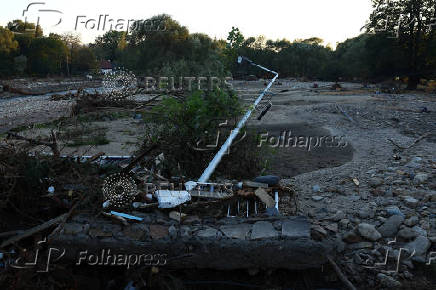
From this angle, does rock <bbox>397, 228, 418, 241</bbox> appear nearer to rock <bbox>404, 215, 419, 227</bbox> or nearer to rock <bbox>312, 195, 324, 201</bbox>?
rock <bbox>404, 215, 419, 227</bbox>

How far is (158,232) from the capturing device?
10.1ft

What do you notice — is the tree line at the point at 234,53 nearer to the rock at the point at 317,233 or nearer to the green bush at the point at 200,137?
the green bush at the point at 200,137

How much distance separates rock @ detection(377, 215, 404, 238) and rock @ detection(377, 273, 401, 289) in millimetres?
556

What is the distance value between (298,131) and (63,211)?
7.52 meters

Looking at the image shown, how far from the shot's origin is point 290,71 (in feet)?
150

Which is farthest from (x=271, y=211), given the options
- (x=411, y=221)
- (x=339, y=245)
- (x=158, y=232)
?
(x=411, y=221)

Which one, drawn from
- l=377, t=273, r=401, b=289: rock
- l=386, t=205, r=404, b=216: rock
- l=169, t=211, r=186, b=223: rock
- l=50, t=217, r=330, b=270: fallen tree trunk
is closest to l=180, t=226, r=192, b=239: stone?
l=50, t=217, r=330, b=270: fallen tree trunk

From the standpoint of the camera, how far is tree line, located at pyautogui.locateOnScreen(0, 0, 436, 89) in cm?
2519

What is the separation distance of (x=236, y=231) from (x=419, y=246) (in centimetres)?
168

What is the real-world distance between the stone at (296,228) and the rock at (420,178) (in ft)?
7.68

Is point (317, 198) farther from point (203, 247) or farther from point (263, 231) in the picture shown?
point (203, 247)

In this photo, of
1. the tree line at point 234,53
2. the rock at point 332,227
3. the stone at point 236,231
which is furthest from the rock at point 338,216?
the tree line at point 234,53

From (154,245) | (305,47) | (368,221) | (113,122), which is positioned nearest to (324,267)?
(368,221)

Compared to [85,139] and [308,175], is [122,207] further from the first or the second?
[85,139]
